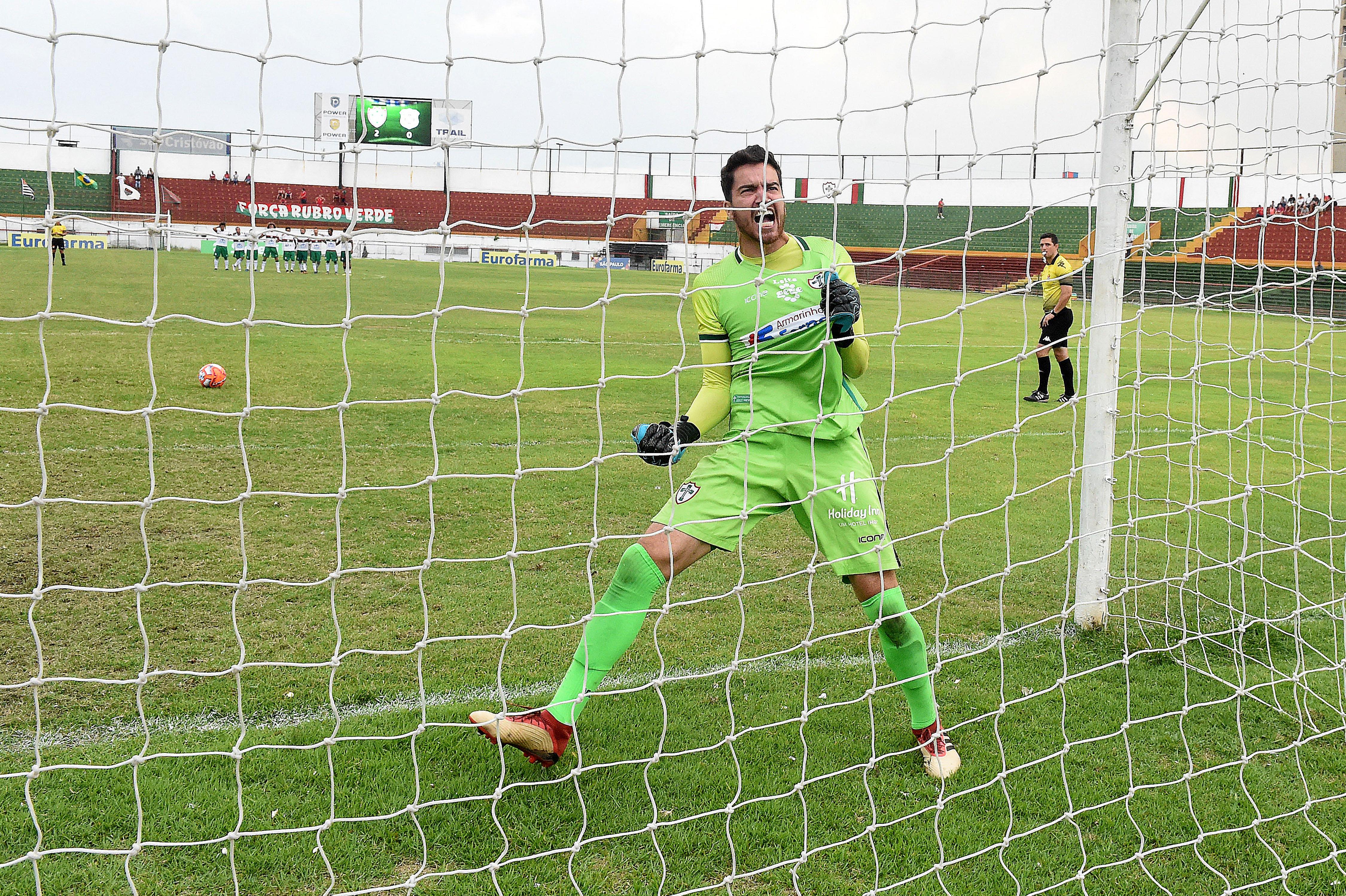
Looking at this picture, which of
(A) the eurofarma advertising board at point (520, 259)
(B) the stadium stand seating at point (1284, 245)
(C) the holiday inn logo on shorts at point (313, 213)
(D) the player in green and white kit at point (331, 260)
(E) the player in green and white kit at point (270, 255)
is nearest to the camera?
(B) the stadium stand seating at point (1284, 245)

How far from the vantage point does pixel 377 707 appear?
11.9ft

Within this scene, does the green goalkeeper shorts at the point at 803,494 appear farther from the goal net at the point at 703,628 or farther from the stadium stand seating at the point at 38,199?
the stadium stand seating at the point at 38,199

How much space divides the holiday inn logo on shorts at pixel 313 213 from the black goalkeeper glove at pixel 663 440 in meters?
47.1

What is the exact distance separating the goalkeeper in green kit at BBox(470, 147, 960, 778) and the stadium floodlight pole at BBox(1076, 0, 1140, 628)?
51.7 inches

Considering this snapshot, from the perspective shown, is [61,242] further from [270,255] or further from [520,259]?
[520,259]

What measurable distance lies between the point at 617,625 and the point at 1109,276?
2616 millimetres

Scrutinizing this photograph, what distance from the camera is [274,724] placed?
11.3 feet

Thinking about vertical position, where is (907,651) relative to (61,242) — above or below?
below

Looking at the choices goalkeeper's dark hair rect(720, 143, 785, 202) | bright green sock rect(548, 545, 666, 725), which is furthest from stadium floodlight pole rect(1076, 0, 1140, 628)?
bright green sock rect(548, 545, 666, 725)

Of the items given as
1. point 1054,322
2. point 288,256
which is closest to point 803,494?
Answer: point 1054,322

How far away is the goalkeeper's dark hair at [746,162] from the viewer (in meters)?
3.19

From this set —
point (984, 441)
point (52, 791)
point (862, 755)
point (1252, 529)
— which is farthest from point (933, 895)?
point (984, 441)

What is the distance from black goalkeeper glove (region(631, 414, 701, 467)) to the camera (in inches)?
126

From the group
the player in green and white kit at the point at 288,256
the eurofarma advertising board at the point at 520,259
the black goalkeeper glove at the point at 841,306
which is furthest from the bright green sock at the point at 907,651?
the eurofarma advertising board at the point at 520,259
